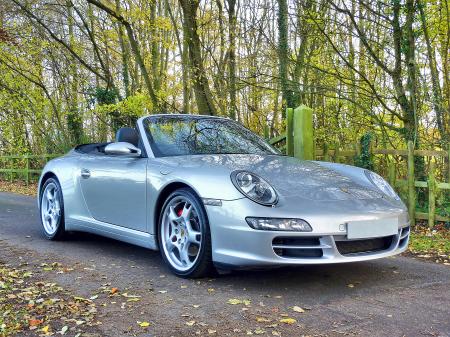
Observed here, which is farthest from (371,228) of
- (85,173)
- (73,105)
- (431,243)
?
(73,105)

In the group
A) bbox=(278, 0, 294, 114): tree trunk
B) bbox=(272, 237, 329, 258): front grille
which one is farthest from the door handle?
bbox=(278, 0, 294, 114): tree trunk

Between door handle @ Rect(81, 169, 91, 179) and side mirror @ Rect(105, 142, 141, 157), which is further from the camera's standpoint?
door handle @ Rect(81, 169, 91, 179)

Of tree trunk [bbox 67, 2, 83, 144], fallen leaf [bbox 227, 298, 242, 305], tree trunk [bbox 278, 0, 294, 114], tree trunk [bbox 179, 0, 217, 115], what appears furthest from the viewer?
tree trunk [bbox 67, 2, 83, 144]

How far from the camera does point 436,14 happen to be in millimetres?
8758

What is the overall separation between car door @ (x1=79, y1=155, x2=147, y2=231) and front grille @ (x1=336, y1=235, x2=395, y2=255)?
5.68 feet

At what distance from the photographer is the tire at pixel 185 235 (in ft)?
12.5

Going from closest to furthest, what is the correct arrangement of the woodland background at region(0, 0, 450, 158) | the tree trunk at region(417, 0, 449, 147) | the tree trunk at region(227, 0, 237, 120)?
the tree trunk at region(417, 0, 449, 147), the woodland background at region(0, 0, 450, 158), the tree trunk at region(227, 0, 237, 120)

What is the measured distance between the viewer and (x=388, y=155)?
→ 7.54 m

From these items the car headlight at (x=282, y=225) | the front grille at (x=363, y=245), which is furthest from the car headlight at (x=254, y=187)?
the front grille at (x=363, y=245)

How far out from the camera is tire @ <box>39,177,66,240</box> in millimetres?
5699

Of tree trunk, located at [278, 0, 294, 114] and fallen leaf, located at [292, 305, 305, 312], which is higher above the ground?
tree trunk, located at [278, 0, 294, 114]

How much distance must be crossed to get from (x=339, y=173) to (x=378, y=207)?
2.14 feet

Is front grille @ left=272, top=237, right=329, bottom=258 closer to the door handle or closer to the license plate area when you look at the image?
the license plate area

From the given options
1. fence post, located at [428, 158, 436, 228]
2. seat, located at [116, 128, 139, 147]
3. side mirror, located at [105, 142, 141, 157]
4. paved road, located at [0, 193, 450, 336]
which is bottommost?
paved road, located at [0, 193, 450, 336]
